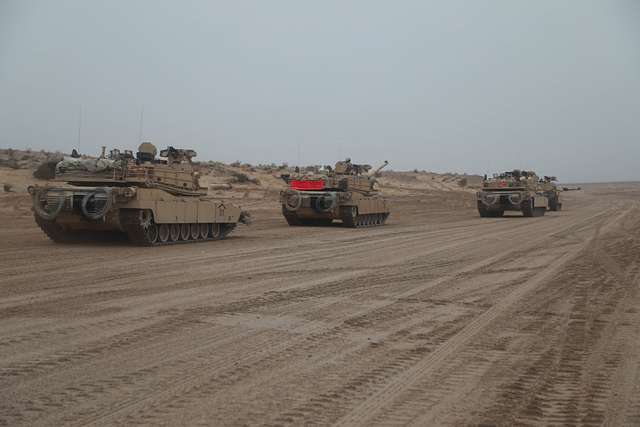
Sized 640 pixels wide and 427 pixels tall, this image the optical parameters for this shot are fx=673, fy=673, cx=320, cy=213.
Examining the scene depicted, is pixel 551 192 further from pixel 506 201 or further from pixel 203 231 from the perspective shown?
pixel 203 231

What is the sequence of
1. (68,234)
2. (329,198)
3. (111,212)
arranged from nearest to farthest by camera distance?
(111,212)
(68,234)
(329,198)

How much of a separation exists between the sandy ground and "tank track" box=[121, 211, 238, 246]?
3166mm

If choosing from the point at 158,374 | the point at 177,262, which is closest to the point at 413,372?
the point at 158,374

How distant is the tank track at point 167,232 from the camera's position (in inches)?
620

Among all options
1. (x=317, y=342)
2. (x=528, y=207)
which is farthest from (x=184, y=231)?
(x=528, y=207)

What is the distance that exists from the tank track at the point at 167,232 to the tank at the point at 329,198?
4644mm

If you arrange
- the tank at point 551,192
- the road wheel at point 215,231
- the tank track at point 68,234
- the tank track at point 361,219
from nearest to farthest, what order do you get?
the tank track at point 68,234, the road wheel at point 215,231, the tank track at point 361,219, the tank at point 551,192

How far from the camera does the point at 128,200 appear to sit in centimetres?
1556

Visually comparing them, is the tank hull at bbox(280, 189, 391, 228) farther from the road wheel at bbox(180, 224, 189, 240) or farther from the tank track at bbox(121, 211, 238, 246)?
the road wheel at bbox(180, 224, 189, 240)

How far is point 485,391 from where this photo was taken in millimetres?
4738

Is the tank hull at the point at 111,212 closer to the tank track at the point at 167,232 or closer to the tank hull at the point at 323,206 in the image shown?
the tank track at the point at 167,232

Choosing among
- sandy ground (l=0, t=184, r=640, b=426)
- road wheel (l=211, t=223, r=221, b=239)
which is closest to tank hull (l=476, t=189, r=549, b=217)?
road wheel (l=211, t=223, r=221, b=239)

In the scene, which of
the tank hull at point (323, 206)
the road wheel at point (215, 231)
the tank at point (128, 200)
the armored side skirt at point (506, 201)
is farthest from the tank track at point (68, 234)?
the armored side skirt at point (506, 201)

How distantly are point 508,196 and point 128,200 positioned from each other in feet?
80.0
